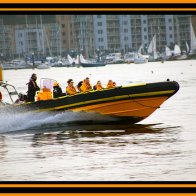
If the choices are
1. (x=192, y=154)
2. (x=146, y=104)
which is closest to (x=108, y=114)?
(x=146, y=104)

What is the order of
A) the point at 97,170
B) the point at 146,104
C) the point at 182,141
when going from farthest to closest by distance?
the point at 146,104 → the point at 182,141 → the point at 97,170

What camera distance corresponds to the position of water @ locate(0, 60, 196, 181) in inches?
346

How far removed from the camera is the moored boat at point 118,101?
1474 centimetres

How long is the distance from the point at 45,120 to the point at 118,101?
2.11 meters

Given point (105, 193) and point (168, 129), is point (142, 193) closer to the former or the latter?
point (105, 193)

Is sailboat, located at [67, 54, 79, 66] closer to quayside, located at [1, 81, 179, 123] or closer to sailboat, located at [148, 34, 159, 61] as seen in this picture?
sailboat, located at [148, 34, 159, 61]

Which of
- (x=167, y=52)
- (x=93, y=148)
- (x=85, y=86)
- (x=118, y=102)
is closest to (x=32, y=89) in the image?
(x=85, y=86)

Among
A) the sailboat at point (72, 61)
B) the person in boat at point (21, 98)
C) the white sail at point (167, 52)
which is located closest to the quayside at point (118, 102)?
the person in boat at point (21, 98)

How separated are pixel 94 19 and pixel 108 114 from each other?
456 feet

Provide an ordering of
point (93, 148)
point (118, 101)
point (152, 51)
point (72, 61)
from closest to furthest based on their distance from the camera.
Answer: point (93, 148) → point (118, 101) → point (152, 51) → point (72, 61)

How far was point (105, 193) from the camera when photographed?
3508 millimetres

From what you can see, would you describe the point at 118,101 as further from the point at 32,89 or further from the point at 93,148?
the point at 93,148

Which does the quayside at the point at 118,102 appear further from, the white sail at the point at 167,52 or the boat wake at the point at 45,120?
the white sail at the point at 167,52

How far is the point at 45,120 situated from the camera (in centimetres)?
1595
